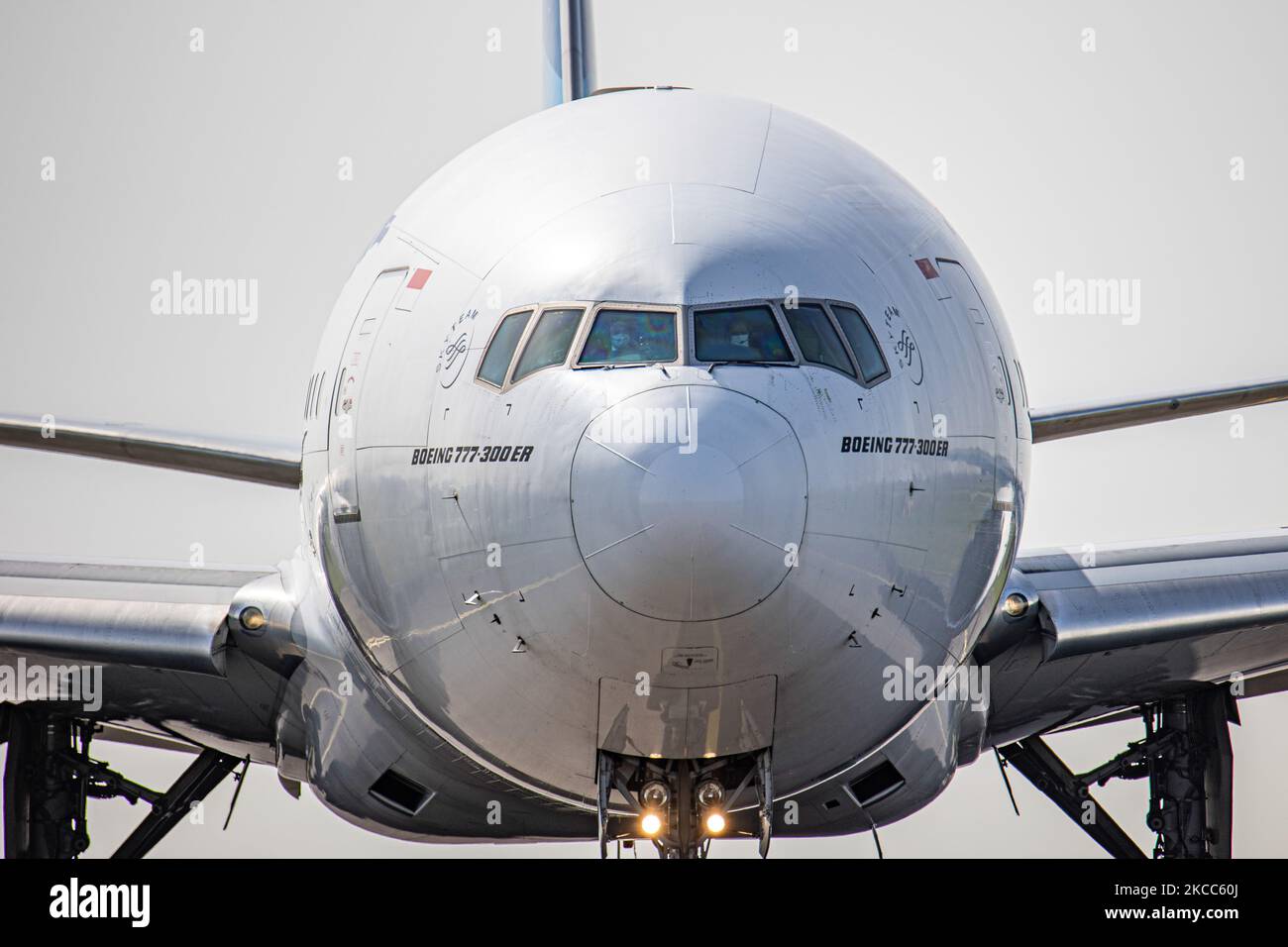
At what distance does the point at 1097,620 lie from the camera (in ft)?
40.1

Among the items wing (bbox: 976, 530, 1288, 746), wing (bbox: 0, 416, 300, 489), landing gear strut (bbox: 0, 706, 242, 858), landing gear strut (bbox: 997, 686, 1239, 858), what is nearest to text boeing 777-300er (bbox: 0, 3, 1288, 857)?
wing (bbox: 976, 530, 1288, 746)

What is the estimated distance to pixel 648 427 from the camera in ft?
23.9

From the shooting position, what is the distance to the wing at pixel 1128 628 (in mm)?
12141

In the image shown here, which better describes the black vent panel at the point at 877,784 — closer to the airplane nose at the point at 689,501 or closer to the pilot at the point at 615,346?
the airplane nose at the point at 689,501

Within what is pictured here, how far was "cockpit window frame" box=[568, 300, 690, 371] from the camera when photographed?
7.68 metres

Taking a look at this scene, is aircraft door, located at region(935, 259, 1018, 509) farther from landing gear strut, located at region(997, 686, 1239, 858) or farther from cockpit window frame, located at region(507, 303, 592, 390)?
landing gear strut, located at region(997, 686, 1239, 858)

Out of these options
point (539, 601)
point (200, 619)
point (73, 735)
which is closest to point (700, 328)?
point (539, 601)

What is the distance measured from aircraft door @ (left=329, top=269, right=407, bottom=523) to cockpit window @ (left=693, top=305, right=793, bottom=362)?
217 centimetres

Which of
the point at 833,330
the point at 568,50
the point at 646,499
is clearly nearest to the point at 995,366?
the point at 833,330

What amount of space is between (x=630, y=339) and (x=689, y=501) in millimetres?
1055

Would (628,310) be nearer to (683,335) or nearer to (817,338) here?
(683,335)

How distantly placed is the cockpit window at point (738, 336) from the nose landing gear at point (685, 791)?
196 centimetres
